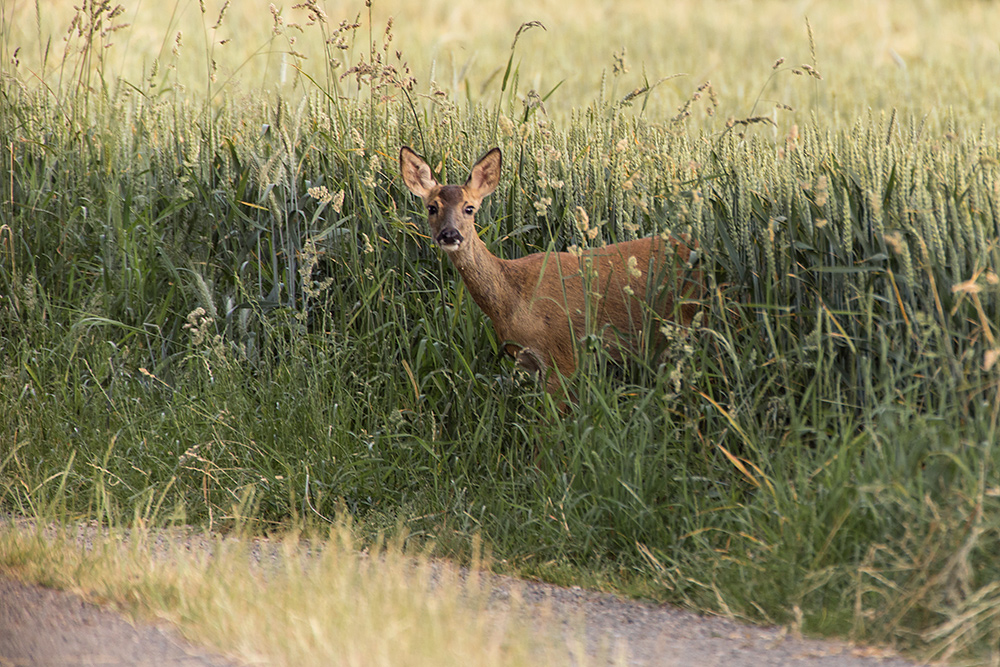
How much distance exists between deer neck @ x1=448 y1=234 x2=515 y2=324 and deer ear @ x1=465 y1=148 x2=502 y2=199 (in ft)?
0.72

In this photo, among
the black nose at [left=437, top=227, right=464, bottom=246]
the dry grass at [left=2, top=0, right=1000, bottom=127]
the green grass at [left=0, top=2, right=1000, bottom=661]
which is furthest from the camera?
the dry grass at [left=2, top=0, right=1000, bottom=127]

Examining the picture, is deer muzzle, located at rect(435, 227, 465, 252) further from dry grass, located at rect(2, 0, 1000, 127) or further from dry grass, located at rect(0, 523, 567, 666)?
dry grass, located at rect(2, 0, 1000, 127)

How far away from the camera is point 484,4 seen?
19359 mm

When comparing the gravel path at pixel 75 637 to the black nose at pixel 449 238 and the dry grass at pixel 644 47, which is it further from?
the dry grass at pixel 644 47

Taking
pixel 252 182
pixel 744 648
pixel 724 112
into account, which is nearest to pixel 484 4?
pixel 724 112

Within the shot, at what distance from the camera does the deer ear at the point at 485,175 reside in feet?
17.3

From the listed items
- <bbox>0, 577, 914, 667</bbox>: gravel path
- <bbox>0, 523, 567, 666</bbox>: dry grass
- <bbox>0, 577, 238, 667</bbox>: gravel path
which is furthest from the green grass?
<bbox>0, 577, 238, 667</bbox>: gravel path

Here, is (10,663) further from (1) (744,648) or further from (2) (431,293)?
(2) (431,293)

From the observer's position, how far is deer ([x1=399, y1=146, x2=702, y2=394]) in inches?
206

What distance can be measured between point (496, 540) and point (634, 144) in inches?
96.7

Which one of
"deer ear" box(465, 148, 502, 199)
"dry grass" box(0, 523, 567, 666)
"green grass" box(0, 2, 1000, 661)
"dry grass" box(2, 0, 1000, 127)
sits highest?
"dry grass" box(2, 0, 1000, 127)

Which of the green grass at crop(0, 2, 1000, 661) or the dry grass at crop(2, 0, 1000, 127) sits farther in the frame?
the dry grass at crop(2, 0, 1000, 127)

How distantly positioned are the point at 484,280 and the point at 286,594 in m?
2.07

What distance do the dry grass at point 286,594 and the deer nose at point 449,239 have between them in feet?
4.42
